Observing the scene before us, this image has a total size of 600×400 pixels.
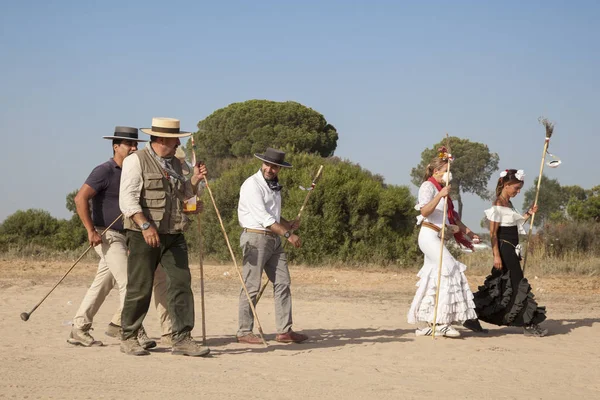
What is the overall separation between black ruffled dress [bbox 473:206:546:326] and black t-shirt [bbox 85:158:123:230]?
4535 mm

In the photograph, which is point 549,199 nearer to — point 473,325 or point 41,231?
point 41,231

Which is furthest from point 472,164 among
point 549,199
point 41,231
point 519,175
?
point 519,175

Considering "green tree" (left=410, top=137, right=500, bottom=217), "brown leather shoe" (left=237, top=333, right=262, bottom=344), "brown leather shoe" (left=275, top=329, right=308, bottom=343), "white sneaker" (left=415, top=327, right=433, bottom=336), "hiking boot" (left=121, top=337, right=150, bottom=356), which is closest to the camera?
"hiking boot" (left=121, top=337, right=150, bottom=356)

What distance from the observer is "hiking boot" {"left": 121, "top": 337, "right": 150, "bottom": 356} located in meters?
8.00

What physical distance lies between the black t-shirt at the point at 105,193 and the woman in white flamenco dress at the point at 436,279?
3440 millimetres

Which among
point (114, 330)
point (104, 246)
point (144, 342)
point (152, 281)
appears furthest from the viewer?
point (114, 330)

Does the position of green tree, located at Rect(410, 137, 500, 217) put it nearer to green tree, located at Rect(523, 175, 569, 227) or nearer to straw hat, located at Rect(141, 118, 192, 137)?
green tree, located at Rect(523, 175, 569, 227)

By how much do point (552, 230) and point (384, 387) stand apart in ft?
65.4

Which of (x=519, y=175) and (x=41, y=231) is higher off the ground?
(x=519, y=175)

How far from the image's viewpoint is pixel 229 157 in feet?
139

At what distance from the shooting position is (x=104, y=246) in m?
8.79

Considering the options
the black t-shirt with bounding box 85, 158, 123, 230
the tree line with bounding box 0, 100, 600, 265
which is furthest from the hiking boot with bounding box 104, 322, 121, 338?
the tree line with bounding box 0, 100, 600, 265

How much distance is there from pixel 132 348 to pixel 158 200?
55.8 inches

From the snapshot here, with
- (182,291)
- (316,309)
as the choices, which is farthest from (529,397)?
(316,309)
